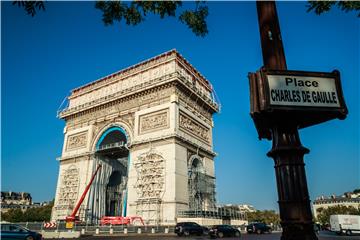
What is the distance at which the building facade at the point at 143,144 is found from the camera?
29.0 m

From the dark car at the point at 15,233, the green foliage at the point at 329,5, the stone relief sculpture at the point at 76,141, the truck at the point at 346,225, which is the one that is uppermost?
the stone relief sculpture at the point at 76,141

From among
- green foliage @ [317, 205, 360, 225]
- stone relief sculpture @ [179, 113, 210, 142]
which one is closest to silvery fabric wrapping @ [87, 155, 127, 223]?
stone relief sculpture @ [179, 113, 210, 142]

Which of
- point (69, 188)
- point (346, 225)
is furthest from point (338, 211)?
point (69, 188)

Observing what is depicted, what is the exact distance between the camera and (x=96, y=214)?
115 feet

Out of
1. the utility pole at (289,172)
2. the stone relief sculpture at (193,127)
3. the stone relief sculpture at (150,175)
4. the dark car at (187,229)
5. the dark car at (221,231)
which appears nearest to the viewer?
the utility pole at (289,172)

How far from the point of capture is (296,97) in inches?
100

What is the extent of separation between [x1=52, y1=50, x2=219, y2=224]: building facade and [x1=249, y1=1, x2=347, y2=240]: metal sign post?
25569mm

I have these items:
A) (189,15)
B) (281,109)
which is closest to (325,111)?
(281,109)

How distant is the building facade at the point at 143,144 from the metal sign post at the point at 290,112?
2557 centimetres

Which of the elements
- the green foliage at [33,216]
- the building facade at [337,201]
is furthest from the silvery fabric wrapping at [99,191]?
the building facade at [337,201]

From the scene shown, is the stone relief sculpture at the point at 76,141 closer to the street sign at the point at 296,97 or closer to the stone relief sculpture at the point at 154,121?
the stone relief sculpture at the point at 154,121

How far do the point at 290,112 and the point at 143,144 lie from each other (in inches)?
1178

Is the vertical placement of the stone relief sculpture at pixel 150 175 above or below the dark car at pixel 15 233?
above

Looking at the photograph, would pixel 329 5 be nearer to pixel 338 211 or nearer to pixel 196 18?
pixel 196 18
